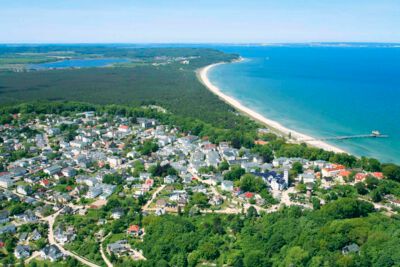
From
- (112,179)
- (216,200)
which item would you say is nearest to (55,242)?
(112,179)

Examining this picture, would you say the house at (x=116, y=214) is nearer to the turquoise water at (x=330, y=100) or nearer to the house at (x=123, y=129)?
the house at (x=123, y=129)

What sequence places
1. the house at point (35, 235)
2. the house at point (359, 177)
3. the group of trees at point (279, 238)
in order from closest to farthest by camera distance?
the group of trees at point (279, 238) → the house at point (35, 235) → the house at point (359, 177)

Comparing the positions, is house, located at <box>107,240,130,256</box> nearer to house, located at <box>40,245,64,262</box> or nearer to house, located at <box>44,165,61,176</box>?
house, located at <box>40,245,64,262</box>

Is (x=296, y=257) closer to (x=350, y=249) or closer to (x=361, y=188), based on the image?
(x=350, y=249)

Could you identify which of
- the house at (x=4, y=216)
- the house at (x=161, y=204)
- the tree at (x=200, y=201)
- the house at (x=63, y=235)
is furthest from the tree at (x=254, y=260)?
the house at (x=4, y=216)

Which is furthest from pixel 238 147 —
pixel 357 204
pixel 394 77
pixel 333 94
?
pixel 394 77

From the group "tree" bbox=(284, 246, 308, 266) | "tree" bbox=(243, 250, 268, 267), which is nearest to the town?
"tree" bbox=(243, 250, 268, 267)
